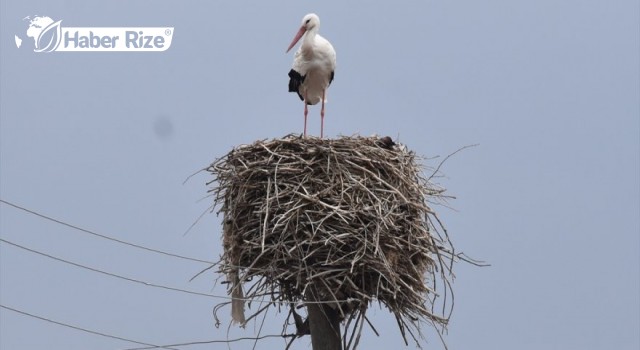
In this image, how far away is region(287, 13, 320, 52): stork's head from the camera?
36.2 ft

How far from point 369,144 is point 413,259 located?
887 mm

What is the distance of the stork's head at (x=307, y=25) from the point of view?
11.0m

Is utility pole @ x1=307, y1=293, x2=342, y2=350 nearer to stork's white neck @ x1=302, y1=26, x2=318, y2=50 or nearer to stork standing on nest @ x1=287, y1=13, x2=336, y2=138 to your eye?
stork standing on nest @ x1=287, y1=13, x2=336, y2=138

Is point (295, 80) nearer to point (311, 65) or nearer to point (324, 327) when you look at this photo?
point (311, 65)

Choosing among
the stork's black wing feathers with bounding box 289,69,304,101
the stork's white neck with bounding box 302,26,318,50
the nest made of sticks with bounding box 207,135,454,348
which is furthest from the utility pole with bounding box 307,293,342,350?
the stork's white neck with bounding box 302,26,318,50

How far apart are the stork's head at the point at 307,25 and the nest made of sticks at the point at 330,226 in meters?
2.43

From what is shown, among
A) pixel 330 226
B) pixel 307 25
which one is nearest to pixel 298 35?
pixel 307 25

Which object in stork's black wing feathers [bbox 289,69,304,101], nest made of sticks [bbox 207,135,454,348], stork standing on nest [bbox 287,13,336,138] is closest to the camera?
nest made of sticks [bbox 207,135,454,348]

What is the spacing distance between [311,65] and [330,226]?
2.77m

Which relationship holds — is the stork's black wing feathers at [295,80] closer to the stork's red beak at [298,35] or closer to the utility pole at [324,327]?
the stork's red beak at [298,35]

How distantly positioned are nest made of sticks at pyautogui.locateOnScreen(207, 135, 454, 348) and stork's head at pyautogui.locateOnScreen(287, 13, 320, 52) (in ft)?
7.96

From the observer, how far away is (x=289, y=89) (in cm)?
1105

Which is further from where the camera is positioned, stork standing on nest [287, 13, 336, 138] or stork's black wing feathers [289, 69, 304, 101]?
stork's black wing feathers [289, 69, 304, 101]

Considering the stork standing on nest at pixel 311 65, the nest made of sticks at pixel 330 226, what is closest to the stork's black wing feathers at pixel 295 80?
the stork standing on nest at pixel 311 65
